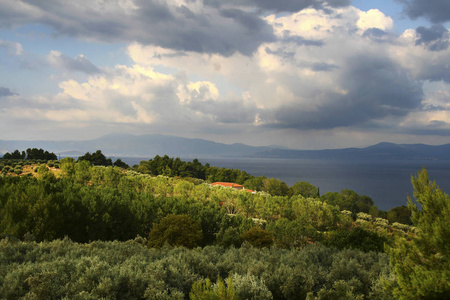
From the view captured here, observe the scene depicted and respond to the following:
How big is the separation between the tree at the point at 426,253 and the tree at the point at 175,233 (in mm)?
18449

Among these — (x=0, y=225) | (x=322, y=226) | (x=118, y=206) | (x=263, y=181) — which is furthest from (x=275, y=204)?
(x=263, y=181)

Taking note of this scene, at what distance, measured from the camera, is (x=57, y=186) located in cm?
3556

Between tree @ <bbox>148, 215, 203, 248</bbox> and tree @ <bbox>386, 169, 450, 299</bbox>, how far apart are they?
18449 millimetres

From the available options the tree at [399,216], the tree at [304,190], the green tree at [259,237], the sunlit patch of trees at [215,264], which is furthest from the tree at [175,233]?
the tree at [399,216]

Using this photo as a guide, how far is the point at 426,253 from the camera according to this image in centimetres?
782

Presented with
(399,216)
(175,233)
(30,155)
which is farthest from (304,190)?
(30,155)

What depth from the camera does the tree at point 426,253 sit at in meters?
7.24

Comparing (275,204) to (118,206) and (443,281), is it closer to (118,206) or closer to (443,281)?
(118,206)

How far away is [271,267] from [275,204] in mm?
39455

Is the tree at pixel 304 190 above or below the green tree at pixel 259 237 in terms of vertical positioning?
below

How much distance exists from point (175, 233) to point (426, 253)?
19932mm

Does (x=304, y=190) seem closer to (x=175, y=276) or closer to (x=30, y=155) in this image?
(x=30, y=155)

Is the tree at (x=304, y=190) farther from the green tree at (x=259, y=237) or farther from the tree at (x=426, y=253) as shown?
the tree at (x=426, y=253)

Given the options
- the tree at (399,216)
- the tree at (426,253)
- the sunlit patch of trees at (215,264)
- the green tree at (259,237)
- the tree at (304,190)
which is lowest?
the tree at (399,216)
